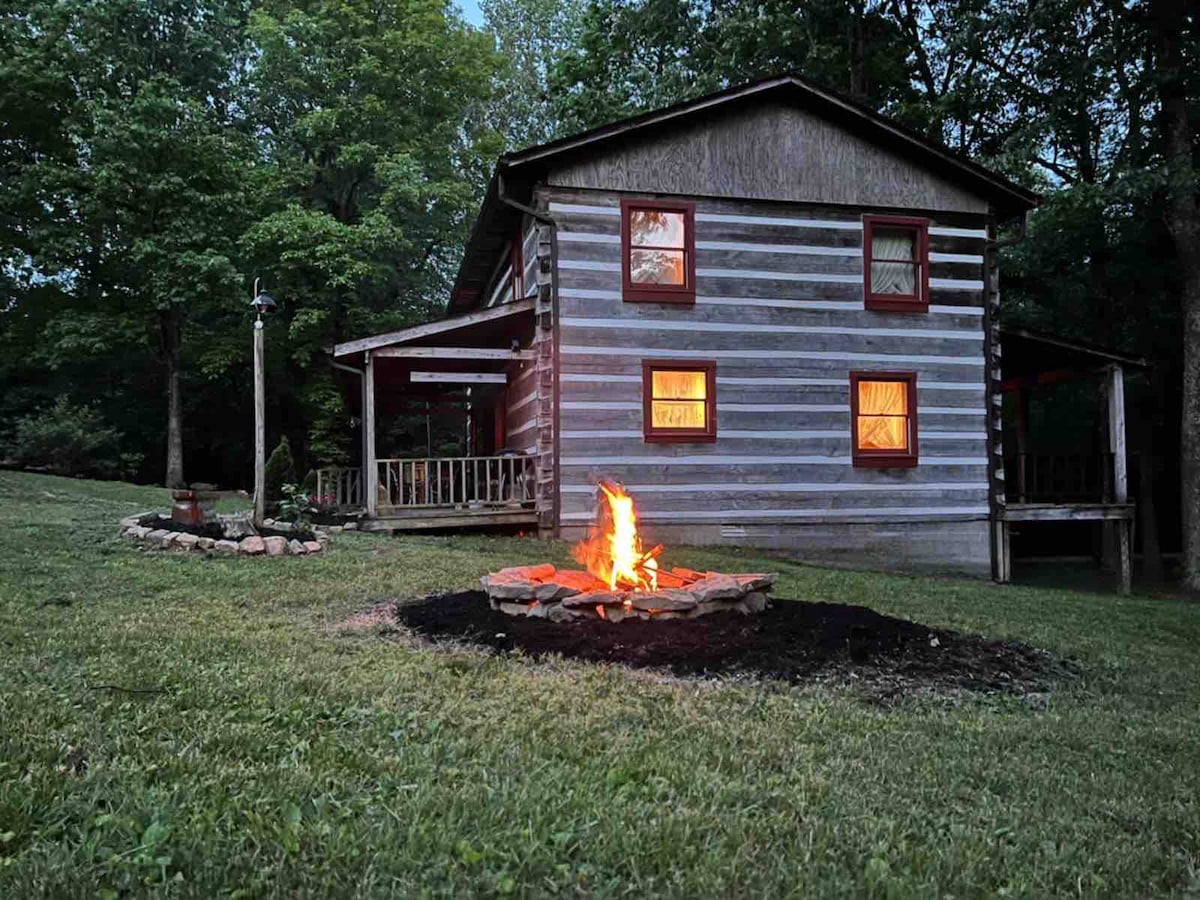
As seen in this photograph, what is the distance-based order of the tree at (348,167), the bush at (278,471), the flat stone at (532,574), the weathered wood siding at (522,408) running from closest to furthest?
the flat stone at (532,574), the weathered wood siding at (522,408), the bush at (278,471), the tree at (348,167)

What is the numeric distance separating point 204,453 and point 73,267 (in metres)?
7.41

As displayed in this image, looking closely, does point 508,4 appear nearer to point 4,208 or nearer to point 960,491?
point 4,208

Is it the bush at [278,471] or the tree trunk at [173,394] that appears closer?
the bush at [278,471]

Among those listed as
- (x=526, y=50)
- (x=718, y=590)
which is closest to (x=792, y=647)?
(x=718, y=590)

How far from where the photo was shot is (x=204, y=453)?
99.7ft

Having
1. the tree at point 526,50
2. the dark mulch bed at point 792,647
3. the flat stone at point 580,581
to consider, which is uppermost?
the tree at point 526,50

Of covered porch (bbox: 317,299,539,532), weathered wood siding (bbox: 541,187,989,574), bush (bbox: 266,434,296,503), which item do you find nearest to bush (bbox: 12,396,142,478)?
bush (bbox: 266,434,296,503)

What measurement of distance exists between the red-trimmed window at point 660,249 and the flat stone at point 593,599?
8.57 metres

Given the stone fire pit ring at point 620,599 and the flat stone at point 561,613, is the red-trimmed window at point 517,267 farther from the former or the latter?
the flat stone at point 561,613

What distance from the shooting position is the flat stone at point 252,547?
10.0 meters

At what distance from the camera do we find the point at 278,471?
68.0ft

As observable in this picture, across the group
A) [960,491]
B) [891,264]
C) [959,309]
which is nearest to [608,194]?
[891,264]

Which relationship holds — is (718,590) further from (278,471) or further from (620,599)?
(278,471)

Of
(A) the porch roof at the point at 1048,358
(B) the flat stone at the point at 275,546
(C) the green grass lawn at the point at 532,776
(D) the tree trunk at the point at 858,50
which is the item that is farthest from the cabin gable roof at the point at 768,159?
(C) the green grass lawn at the point at 532,776
